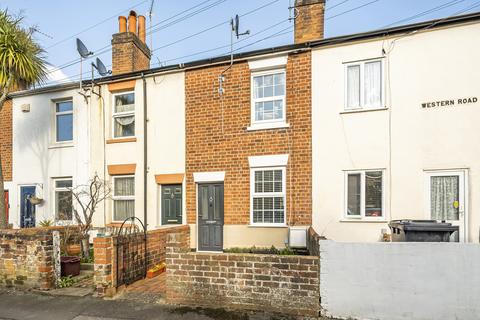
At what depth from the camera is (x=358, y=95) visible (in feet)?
25.8

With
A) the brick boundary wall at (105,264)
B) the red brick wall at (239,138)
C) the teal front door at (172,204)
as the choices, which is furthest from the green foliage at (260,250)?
the brick boundary wall at (105,264)

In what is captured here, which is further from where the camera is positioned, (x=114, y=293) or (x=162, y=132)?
(x=162, y=132)

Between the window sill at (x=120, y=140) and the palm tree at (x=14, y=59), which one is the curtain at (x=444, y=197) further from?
the palm tree at (x=14, y=59)

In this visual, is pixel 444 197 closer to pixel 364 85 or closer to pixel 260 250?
pixel 364 85

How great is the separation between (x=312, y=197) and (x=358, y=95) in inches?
107

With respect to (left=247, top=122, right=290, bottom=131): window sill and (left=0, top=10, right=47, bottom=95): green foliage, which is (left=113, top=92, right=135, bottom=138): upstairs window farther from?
(left=247, top=122, right=290, bottom=131): window sill

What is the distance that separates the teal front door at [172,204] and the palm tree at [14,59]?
155 inches

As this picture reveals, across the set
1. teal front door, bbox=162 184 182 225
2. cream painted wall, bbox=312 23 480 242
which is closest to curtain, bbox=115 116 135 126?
teal front door, bbox=162 184 182 225

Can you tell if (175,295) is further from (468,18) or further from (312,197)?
(468,18)

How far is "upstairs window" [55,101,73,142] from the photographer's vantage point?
10703mm

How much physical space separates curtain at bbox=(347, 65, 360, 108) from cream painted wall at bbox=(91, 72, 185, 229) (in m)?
4.47

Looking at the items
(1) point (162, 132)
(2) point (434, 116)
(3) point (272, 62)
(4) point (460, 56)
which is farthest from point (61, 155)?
(4) point (460, 56)

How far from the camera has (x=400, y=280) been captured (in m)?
4.48

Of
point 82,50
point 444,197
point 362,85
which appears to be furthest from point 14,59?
point 444,197
